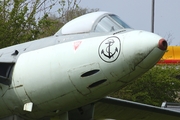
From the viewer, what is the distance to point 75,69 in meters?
11.6

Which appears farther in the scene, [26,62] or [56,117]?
[56,117]

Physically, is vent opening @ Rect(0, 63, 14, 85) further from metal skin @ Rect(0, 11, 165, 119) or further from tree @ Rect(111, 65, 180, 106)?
tree @ Rect(111, 65, 180, 106)

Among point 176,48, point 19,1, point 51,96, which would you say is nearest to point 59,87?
point 51,96

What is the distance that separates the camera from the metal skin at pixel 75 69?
1114 cm

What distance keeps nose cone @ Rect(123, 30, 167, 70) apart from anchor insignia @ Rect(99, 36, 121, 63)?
0.52ft

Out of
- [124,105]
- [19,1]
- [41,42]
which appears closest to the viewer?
[41,42]

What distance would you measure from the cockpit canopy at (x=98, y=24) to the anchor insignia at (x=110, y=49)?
500 mm

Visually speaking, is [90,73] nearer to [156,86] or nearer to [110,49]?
[110,49]

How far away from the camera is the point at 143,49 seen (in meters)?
11.0

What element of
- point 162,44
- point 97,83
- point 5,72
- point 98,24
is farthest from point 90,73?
point 5,72

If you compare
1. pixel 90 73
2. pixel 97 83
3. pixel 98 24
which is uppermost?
pixel 98 24

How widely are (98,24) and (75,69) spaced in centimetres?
101

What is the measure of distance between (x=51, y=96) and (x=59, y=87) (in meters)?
0.30

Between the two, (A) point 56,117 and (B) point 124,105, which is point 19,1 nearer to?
(B) point 124,105
